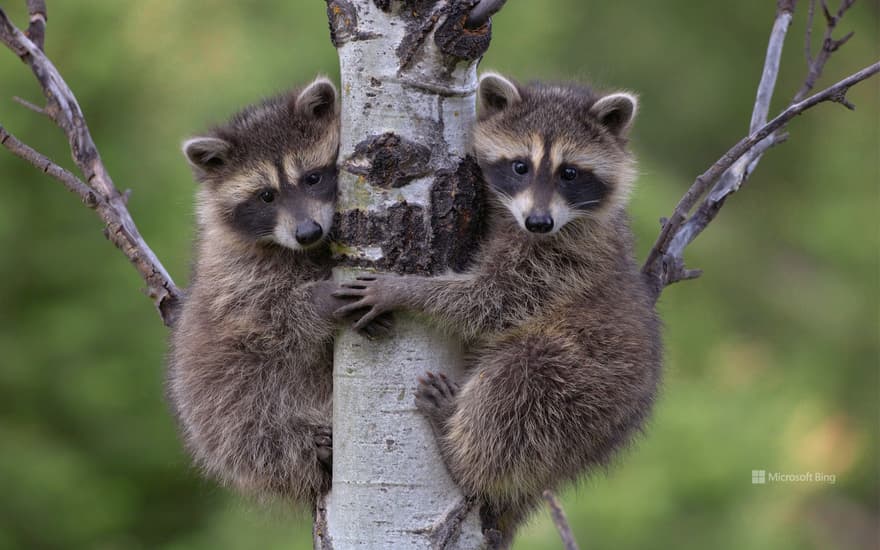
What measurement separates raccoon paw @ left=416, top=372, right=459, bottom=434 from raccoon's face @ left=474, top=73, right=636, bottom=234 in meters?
0.55

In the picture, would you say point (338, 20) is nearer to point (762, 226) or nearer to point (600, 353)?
point (600, 353)

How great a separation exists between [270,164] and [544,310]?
83 cm

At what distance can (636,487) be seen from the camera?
4836mm

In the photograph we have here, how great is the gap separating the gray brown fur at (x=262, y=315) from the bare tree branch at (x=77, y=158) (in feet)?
0.65

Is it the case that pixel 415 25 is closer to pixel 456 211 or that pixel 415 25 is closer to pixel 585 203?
pixel 456 211

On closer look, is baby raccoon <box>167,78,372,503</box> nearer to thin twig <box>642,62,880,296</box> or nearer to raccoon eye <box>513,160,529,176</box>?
raccoon eye <box>513,160,529,176</box>

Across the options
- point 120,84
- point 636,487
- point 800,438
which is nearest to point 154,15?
point 120,84

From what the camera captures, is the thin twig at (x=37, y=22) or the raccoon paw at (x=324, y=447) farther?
the thin twig at (x=37, y=22)

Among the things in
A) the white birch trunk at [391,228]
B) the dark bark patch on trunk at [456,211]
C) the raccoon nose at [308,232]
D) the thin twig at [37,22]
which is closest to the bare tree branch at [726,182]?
the dark bark patch on trunk at [456,211]

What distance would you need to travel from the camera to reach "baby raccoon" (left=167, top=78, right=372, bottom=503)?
2.64 metres

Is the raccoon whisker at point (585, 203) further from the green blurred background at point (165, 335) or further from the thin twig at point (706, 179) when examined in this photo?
the green blurred background at point (165, 335)

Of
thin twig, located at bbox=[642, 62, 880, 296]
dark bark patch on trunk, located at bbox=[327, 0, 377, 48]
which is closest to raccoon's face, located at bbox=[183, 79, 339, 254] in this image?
dark bark patch on trunk, located at bbox=[327, 0, 377, 48]

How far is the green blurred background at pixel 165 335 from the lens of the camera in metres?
5.14

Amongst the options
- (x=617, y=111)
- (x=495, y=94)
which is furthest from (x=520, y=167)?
(x=617, y=111)
